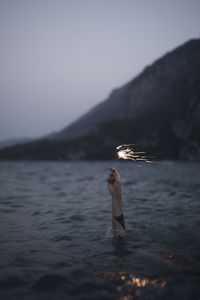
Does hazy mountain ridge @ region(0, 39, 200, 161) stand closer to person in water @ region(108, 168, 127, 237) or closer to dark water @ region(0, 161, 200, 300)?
dark water @ region(0, 161, 200, 300)

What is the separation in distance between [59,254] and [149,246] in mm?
3117

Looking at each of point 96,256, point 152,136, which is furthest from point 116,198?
point 152,136

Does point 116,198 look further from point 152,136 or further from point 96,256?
point 152,136

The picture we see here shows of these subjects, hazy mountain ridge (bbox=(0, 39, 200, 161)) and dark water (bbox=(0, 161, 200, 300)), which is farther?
hazy mountain ridge (bbox=(0, 39, 200, 161))

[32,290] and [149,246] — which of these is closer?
[32,290]

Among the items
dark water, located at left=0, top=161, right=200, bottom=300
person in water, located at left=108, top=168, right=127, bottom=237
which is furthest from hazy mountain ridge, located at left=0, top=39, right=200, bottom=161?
person in water, located at left=108, top=168, right=127, bottom=237

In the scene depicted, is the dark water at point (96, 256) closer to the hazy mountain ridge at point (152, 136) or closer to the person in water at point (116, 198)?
the person in water at point (116, 198)

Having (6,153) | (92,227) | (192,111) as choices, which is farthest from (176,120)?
(92,227)

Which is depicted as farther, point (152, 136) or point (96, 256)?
point (152, 136)

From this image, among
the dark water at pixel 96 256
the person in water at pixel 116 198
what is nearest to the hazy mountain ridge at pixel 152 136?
the dark water at pixel 96 256

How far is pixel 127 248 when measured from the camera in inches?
315

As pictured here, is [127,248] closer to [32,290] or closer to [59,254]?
[59,254]

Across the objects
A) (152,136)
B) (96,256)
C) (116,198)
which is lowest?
(96,256)

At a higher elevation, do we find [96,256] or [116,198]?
[116,198]
